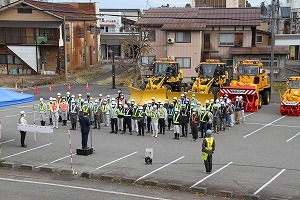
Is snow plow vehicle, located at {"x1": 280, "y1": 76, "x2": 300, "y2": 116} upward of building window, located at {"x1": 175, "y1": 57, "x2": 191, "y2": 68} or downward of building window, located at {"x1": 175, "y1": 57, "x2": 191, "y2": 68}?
downward

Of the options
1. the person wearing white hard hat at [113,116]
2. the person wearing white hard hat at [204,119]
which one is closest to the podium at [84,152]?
the person wearing white hard hat at [113,116]

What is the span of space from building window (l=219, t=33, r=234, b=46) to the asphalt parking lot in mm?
20391

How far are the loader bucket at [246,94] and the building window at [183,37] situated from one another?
15.7 m

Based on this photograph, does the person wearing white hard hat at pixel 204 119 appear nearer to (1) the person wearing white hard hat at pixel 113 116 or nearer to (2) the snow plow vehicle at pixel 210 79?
(1) the person wearing white hard hat at pixel 113 116

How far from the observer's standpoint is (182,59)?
148 ft

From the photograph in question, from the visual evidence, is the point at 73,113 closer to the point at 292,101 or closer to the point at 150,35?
the point at 292,101

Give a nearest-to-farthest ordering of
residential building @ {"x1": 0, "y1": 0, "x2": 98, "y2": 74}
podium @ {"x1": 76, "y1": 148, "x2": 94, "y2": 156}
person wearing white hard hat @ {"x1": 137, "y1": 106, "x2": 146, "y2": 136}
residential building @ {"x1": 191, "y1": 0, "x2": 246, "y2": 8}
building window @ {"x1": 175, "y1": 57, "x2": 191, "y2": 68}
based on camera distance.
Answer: podium @ {"x1": 76, "y1": 148, "x2": 94, "y2": 156}, person wearing white hard hat @ {"x1": 137, "y1": 106, "x2": 146, "y2": 136}, building window @ {"x1": 175, "y1": 57, "x2": 191, "y2": 68}, residential building @ {"x1": 0, "y1": 0, "x2": 98, "y2": 74}, residential building @ {"x1": 191, "y1": 0, "x2": 246, "y2": 8}

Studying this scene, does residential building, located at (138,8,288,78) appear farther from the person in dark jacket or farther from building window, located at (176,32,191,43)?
the person in dark jacket

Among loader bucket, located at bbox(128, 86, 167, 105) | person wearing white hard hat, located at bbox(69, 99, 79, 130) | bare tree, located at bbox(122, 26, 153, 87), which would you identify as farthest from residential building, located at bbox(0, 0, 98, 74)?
person wearing white hard hat, located at bbox(69, 99, 79, 130)

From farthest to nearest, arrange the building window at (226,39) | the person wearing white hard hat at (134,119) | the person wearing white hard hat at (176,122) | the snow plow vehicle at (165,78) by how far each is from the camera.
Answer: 1. the building window at (226,39)
2. the snow plow vehicle at (165,78)
3. the person wearing white hard hat at (134,119)
4. the person wearing white hard hat at (176,122)

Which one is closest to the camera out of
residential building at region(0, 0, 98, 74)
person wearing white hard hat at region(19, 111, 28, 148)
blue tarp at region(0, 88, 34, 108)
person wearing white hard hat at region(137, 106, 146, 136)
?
blue tarp at region(0, 88, 34, 108)

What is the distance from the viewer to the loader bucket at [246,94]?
96.3 ft

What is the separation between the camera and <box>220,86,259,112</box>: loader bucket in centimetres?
2934

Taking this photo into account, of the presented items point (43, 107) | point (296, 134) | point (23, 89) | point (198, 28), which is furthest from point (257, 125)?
point (23, 89)
